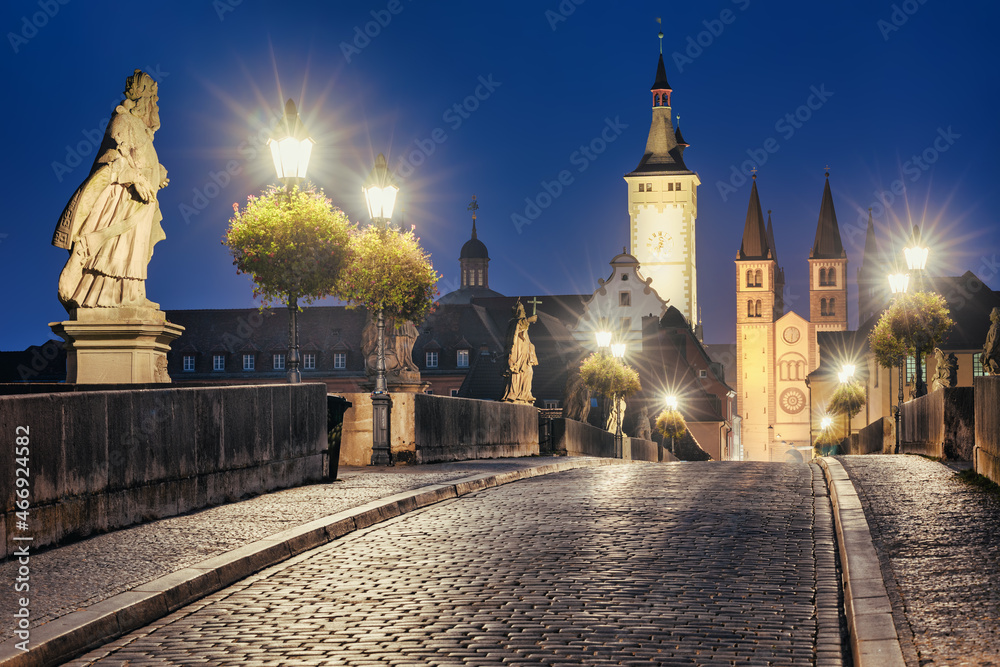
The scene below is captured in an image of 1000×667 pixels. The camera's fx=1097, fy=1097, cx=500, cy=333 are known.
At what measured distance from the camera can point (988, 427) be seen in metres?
11.5

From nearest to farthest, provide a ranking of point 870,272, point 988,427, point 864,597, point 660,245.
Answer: point 864,597
point 988,427
point 660,245
point 870,272

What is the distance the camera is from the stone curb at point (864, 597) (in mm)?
5129

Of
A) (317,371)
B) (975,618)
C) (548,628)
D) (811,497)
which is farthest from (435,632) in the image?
(317,371)

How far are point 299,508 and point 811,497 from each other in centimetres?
561

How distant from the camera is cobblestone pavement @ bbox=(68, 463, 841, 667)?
5.62 meters

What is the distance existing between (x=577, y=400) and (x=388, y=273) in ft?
74.7

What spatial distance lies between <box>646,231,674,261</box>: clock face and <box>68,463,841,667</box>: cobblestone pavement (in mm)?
107507

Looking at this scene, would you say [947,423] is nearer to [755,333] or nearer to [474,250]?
[755,333]

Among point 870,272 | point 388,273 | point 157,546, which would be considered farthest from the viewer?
point 870,272

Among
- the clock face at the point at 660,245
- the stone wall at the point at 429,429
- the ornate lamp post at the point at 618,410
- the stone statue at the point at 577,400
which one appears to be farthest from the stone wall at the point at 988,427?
the clock face at the point at 660,245

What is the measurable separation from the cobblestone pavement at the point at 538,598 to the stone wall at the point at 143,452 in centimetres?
169

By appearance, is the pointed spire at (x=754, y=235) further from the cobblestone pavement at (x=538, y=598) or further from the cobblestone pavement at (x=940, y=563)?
the cobblestone pavement at (x=538, y=598)

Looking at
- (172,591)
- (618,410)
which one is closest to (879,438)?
(618,410)

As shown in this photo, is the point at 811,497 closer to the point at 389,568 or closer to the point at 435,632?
the point at 389,568
